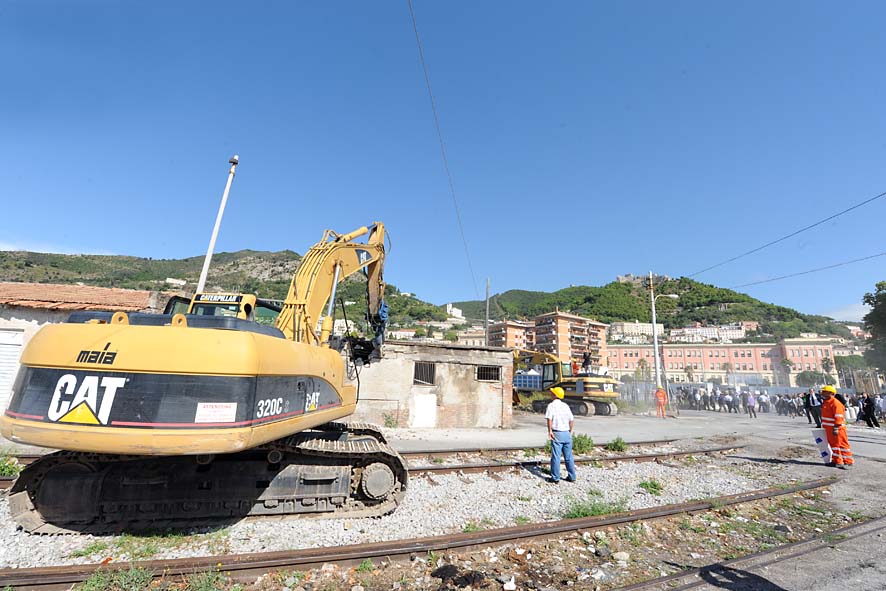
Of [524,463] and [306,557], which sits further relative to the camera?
[524,463]

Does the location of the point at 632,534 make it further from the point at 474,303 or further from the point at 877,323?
the point at 474,303

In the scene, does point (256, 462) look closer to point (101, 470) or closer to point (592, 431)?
point (101, 470)

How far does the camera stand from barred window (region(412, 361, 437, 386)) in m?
15.2

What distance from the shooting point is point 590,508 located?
5906mm

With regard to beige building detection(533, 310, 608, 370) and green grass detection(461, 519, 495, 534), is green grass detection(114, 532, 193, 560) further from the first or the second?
beige building detection(533, 310, 608, 370)

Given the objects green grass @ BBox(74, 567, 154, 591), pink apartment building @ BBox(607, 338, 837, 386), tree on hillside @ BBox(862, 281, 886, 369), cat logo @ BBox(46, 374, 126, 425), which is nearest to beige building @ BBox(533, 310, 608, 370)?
pink apartment building @ BBox(607, 338, 837, 386)

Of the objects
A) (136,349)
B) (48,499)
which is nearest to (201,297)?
(136,349)

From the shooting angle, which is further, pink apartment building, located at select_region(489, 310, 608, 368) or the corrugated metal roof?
Answer: pink apartment building, located at select_region(489, 310, 608, 368)

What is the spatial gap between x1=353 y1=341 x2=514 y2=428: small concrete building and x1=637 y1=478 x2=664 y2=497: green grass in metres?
8.43

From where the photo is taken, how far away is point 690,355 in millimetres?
109312

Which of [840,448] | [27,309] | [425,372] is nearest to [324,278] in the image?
[425,372]

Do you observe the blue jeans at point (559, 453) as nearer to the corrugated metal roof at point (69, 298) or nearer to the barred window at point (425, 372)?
the barred window at point (425, 372)

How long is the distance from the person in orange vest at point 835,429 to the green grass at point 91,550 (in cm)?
1404

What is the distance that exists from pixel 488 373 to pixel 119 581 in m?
13.5
